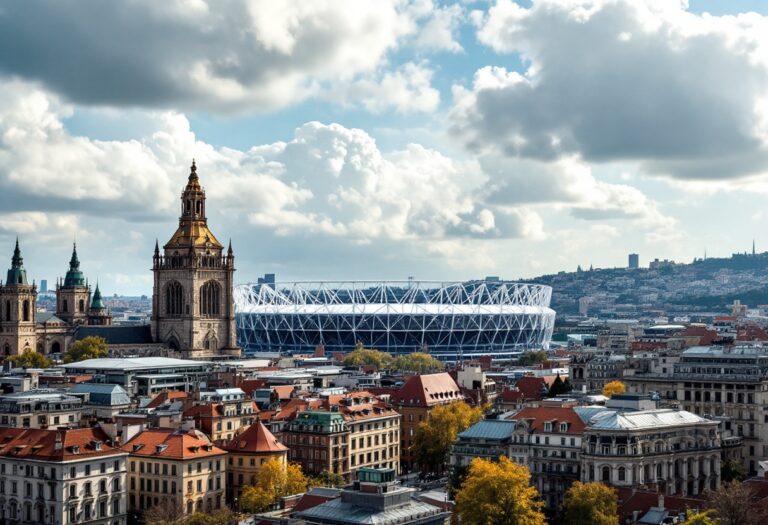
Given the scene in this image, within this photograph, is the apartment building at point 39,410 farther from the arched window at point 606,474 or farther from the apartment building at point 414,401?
the arched window at point 606,474

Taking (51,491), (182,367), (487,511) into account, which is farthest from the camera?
(182,367)

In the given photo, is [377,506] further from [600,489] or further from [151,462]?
[151,462]

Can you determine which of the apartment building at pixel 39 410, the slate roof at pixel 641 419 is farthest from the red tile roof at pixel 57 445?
the slate roof at pixel 641 419

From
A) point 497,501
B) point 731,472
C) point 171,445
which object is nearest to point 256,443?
point 171,445

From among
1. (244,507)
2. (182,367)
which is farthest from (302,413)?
(182,367)

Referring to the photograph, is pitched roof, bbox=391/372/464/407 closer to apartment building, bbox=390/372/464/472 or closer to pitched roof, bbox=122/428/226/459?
apartment building, bbox=390/372/464/472

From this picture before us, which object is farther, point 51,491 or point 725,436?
point 725,436
